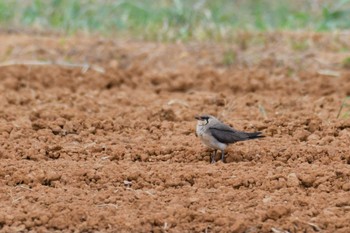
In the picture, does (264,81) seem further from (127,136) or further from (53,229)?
(53,229)

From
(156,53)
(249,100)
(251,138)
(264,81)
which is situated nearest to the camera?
(251,138)

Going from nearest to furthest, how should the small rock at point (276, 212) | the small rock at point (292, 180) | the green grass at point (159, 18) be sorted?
1. the small rock at point (276, 212)
2. the small rock at point (292, 180)
3. the green grass at point (159, 18)

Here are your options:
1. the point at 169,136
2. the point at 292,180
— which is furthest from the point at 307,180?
the point at 169,136

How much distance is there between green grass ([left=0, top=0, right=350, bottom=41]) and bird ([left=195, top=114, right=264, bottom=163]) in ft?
13.4

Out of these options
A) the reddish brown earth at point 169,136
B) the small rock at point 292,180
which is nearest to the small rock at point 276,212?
the reddish brown earth at point 169,136

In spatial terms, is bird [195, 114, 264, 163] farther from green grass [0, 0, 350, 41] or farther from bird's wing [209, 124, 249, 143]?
green grass [0, 0, 350, 41]

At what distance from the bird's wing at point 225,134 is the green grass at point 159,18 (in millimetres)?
4107

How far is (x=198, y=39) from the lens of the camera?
10320 mm

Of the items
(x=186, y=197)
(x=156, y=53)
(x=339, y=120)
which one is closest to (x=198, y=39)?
Answer: (x=156, y=53)

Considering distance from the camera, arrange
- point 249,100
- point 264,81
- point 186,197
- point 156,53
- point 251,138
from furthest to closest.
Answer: point 156,53
point 264,81
point 249,100
point 251,138
point 186,197

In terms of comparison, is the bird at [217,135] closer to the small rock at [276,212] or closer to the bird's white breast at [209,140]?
the bird's white breast at [209,140]

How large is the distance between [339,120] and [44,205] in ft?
8.94

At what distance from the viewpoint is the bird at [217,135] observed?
6.13 m

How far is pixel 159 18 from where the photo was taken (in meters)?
11.4
